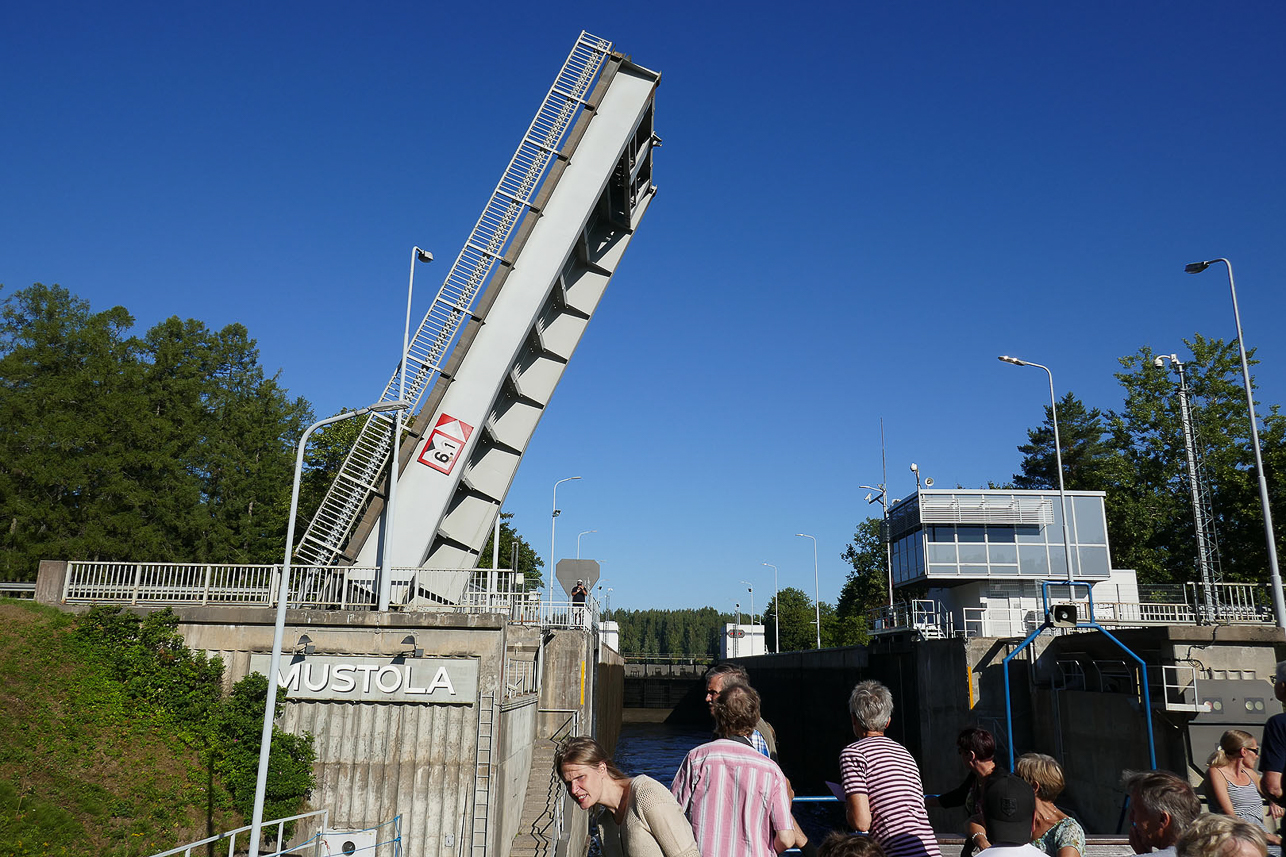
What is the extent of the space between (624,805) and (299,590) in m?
15.3

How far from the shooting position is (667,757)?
42406 mm

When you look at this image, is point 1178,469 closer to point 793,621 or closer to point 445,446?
point 445,446

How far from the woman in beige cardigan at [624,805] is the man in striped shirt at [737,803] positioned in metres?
0.50

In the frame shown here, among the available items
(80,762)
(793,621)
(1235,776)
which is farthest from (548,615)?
(793,621)

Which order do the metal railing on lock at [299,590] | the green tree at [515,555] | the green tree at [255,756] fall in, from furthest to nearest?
the green tree at [515,555], the metal railing on lock at [299,590], the green tree at [255,756]

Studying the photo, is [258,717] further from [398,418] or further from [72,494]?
[72,494]

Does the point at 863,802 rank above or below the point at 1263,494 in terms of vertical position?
below

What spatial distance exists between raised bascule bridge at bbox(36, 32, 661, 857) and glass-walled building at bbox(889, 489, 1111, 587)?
15.2 meters

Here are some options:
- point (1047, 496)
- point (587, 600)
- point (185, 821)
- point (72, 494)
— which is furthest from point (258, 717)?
point (1047, 496)

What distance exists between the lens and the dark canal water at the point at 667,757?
28450mm

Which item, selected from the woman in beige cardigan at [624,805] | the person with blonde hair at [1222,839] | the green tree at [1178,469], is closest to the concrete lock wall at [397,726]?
the woman in beige cardigan at [624,805]

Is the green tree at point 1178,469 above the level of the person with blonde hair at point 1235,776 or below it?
above

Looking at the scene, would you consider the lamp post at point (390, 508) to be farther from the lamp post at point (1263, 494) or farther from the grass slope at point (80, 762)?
the lamp post at point (1263, 494)

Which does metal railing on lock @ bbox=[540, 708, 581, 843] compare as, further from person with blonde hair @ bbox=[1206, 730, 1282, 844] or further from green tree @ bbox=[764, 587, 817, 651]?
green tree @ bbox=[764, 587, 817, 651]
